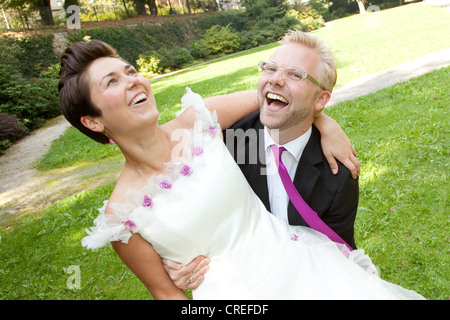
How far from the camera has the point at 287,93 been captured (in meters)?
2.31

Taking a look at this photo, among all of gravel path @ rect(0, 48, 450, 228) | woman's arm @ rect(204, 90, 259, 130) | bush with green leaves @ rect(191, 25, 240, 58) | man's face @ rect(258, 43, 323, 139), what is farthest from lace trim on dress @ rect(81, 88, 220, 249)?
bush with green leaves @ rect(191, 25, 240, 58)

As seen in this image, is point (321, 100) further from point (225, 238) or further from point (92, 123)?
point (92, 123)

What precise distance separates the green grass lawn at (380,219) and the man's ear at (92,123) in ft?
8.58

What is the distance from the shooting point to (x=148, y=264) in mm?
2059

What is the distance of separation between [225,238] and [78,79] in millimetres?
1281

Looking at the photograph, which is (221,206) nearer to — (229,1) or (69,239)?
(69,239)

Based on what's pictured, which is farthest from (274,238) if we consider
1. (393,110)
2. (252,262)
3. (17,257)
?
(393,110)

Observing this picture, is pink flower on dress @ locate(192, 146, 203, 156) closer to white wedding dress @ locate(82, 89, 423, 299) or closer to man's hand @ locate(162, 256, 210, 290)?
white wedding dress @ locate(82, 89, 423, 299)

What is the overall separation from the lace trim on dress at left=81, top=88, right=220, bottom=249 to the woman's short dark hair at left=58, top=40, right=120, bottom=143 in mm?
532

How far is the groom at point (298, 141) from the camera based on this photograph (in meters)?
2.32

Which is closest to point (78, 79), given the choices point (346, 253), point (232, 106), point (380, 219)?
point (232, 106)

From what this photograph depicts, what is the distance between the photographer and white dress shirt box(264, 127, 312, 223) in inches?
98.8

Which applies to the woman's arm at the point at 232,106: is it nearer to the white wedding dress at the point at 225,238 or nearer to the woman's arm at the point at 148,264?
the white wedding dress at the point at 225,238

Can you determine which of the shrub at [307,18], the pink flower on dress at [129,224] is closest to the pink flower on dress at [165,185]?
the pink flower on dress at [129,224]
